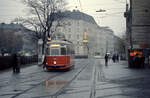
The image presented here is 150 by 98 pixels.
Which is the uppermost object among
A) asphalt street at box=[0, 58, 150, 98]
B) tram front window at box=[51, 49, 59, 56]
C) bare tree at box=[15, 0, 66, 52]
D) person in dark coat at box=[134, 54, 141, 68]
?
bare tree at box=[15, 0, 66, 52]

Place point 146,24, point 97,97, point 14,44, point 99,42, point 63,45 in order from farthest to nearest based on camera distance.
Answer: point 99,42
point 14,44
point 146,24
point 63,45
point 97,97

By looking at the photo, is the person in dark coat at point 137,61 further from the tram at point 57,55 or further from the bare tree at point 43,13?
the bare tree at point 43,13

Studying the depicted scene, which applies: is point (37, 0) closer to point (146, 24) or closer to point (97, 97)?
point (146, 24)

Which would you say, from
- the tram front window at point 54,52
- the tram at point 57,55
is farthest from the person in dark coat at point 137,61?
the tram front window at point 54,52

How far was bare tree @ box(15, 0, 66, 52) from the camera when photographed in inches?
1634

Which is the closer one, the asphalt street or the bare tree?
the asphalt street

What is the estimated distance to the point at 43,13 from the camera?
1647 inches

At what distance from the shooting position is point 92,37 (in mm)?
114250

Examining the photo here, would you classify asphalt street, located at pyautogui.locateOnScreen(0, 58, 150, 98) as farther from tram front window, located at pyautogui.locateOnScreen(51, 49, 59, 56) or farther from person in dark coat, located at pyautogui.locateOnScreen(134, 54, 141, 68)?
person in dark coat, located at pyautogui.locateOnScreen(134, 54, 141, 68)

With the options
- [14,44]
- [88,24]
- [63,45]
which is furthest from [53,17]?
[88,24]

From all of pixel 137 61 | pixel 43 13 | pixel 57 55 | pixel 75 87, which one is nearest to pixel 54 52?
pixel 57 55

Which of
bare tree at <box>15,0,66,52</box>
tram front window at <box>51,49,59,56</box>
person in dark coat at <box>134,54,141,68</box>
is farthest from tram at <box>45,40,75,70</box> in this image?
bare tree at <box>15,0,66,52</box>

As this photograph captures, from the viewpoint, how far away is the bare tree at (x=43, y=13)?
136ft

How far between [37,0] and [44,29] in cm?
462
